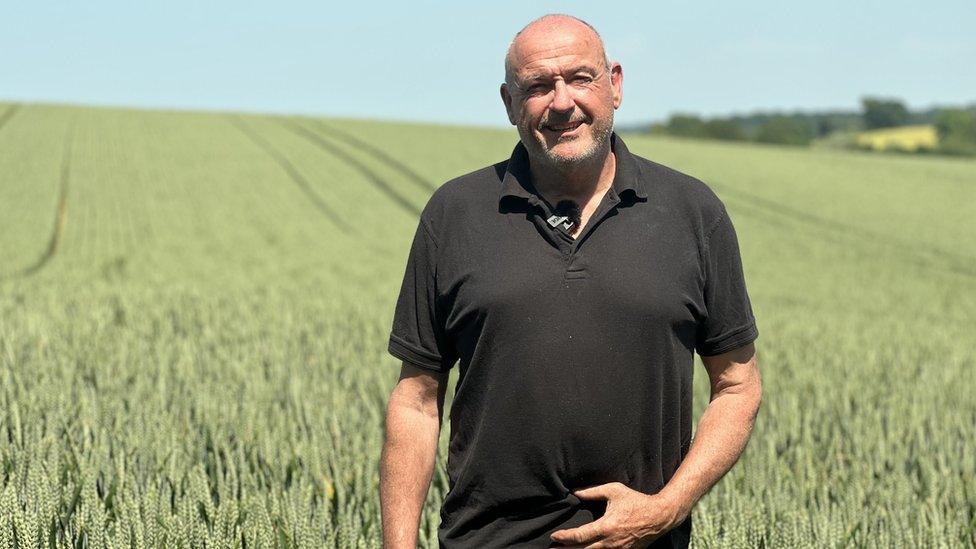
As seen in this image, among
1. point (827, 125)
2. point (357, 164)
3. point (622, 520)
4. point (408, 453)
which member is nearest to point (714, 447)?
point (622, 520)

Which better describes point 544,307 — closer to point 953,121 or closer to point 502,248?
point 502,248

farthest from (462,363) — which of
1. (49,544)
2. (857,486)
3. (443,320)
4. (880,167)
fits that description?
(880,167)

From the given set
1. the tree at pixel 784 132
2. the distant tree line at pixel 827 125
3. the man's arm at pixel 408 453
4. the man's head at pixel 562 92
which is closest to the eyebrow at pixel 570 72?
the man's head at pixel 562 92

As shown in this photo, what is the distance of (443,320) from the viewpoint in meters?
2.62

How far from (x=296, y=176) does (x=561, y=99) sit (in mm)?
36324

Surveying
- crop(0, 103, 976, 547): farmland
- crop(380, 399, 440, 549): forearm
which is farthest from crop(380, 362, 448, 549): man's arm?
crop(0, 103, 976, 547): farmland

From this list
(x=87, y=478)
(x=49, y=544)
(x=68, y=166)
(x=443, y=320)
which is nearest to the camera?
(x=443, y=320)

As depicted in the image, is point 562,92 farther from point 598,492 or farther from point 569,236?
point 598,492

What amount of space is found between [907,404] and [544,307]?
5.70 m

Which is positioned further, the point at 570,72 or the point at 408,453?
the point at 408,453

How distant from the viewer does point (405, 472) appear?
2656 mm

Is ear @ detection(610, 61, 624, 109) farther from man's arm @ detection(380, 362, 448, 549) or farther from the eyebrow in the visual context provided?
man's arm @ detection(380, 362, 448, 549)

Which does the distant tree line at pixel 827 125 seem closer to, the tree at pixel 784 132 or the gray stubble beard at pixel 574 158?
the tree at pixel 784 132

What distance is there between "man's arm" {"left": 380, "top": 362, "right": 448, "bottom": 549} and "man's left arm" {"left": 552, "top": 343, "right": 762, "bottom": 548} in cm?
37
